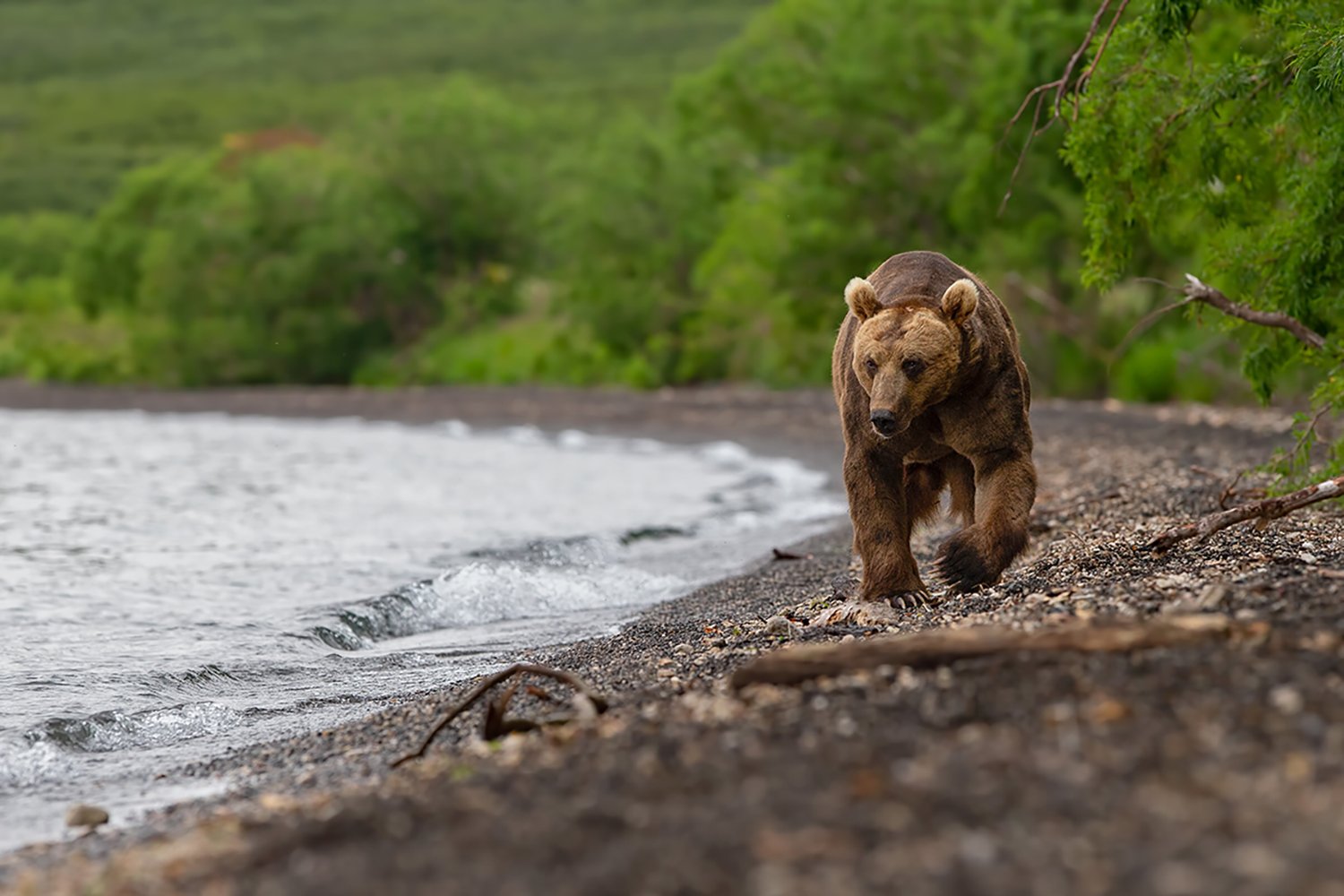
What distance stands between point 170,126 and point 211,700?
171 meters

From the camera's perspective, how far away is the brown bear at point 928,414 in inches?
299

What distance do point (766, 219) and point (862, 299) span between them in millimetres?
27166

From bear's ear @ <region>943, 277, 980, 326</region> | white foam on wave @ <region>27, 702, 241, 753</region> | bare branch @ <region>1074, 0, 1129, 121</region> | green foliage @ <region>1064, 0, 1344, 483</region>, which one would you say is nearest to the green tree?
green foliage @ <region>1064, 0, 1344, 483</region>

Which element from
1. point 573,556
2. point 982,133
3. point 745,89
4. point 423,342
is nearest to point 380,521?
point 573,556

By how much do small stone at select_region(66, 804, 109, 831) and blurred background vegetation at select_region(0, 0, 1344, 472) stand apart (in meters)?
5.05

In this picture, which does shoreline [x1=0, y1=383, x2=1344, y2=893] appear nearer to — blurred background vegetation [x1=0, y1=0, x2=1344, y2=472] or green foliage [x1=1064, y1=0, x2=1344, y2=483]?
green foliage [x1=1064, y1=0, x2=1344, y2=483]

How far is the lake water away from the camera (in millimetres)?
7875

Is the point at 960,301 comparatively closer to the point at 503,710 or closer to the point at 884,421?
the point at 884,421

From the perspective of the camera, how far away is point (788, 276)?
32.8 m

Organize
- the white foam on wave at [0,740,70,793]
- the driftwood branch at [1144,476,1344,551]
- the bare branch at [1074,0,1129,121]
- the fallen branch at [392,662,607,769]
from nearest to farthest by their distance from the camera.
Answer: the fallen branch at [392,662,607,769]
the white foam on wave at [0,740,70,793]
the driftwood branch at [1144,476,1344,551]
the bare branch at [1074,0,1129,121]

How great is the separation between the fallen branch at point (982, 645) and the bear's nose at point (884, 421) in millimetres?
2169

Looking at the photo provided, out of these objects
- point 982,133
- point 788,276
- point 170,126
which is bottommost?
point 788,276

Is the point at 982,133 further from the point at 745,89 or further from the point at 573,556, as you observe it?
the point at 573,556

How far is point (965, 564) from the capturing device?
7.61 meters
